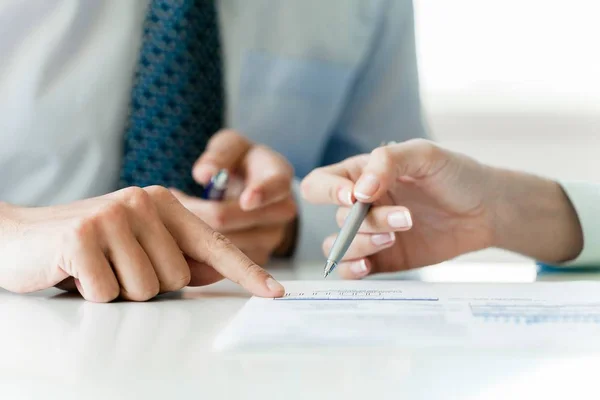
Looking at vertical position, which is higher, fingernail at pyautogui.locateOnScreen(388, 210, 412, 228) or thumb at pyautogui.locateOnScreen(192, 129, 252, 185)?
fingernail at pyautogui.locateOnScreen(388, 210, 412, 228)

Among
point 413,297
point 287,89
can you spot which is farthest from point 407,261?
point 287,89

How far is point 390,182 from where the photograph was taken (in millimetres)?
695

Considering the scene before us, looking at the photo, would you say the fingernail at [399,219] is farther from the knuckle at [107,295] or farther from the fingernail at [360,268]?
the knuckle at [107,295]

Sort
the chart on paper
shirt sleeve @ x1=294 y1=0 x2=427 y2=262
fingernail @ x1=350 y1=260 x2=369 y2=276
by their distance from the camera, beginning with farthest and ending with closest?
shirt sleeve @ x1=294 y1=0 x2=427 y2=262 → fingernail @ x1=350 y1=260 x2=369 y2=276 → the chart on paper

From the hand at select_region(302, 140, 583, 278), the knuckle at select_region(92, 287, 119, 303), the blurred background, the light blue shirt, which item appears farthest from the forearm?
the blurred background

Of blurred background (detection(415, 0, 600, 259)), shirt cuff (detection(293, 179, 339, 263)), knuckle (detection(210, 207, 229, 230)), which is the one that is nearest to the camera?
knuckle (detection(210, 207, 229, 230))

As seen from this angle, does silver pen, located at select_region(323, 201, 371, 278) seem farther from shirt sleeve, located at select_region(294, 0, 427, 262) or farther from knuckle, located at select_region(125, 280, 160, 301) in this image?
shirt sleeve, located at select_region(294, 0, 427, 262)

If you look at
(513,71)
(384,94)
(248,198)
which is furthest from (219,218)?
(513,71)

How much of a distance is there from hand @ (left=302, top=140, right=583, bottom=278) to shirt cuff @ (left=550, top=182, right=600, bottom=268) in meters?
0.02

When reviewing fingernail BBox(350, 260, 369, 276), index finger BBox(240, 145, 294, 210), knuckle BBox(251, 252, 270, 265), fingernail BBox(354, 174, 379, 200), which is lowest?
knuckle BBox(251, 252, 270, 265)

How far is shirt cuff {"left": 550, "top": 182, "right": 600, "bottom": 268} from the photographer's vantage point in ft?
2.79

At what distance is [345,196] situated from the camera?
2.37ft

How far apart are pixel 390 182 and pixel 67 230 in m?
0.30

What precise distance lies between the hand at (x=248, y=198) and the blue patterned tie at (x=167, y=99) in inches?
2.1
